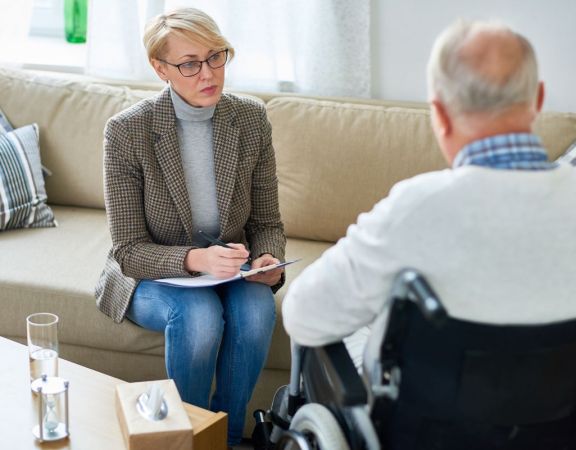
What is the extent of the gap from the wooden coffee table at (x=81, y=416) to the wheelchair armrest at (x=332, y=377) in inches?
9.0

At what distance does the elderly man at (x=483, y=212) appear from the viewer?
1160 millimetres

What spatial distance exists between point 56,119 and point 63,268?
0.65 m

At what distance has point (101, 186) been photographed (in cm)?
279

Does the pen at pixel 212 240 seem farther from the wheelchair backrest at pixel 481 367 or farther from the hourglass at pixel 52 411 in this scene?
the wheelchair backrest at pixel 481 367

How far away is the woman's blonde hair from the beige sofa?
68 centimetres

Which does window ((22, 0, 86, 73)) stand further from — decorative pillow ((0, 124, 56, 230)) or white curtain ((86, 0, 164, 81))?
decorative pillow ((0, 124, 56, 230))

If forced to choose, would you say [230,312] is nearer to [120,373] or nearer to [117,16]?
[120,373]

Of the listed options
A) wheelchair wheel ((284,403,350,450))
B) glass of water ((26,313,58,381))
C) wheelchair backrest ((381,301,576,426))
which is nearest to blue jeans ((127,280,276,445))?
glass of water ((26,313,58,381))

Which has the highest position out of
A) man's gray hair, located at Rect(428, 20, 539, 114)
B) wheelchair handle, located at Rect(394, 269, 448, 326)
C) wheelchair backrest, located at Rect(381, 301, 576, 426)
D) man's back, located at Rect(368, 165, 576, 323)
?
man's gray hair, located at Rect(428, 20, 539, 114)

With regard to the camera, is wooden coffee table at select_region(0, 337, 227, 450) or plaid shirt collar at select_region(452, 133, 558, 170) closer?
plaid shirt collar at select_region(452, 133, 558, 170)

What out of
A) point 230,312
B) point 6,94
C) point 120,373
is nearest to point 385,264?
point 230,312

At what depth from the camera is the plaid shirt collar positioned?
1.20 m

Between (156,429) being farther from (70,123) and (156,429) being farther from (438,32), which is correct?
(438,32)

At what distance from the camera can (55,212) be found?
281 centimetres
